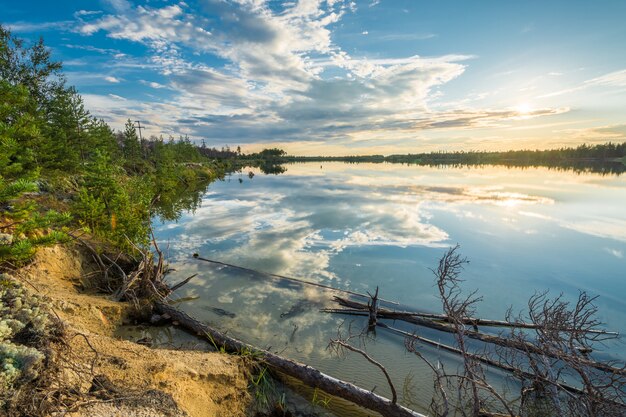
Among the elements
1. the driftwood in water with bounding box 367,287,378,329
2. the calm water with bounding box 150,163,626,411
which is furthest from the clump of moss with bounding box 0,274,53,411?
the driftwood in water with bounding box 367,287,378,329

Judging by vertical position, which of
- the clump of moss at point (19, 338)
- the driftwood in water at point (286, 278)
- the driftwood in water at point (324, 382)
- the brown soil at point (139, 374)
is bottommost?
the driftwood in water at point (286, 278)

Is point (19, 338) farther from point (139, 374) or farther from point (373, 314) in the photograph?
point (373, 314)

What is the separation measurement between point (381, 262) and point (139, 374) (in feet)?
39.1

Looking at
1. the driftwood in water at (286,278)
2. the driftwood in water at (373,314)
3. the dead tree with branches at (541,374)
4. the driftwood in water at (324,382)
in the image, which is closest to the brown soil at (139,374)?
the driftwood in water at (324,382)

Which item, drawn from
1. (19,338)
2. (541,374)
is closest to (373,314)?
(541,374)

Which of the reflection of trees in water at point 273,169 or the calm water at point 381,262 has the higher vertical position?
the reflection of trees in water at point 273,169

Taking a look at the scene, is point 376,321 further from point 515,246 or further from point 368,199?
point 368,199

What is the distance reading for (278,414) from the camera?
18.8 ft

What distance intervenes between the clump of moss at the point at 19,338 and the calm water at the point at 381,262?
16.8 feet

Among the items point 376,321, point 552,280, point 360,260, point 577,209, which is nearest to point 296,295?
point 376,321

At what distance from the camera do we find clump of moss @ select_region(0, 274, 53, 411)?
3586mm

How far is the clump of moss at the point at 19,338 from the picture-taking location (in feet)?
11.8

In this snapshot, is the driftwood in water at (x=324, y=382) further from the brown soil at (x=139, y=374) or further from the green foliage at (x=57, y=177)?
the green foliage at (x=57, y=177)

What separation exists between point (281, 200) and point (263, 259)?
760 inches
